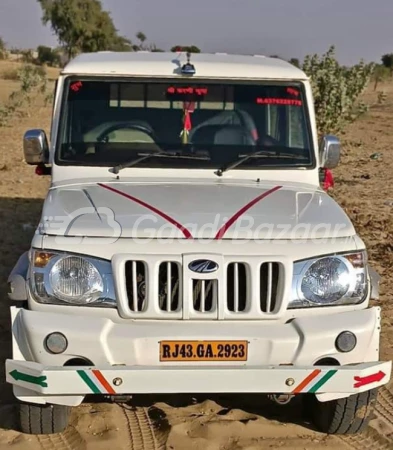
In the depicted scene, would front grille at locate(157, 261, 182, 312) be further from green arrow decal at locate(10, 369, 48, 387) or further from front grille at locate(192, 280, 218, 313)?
green arrow decal at locate(10, 369, 48, 387)

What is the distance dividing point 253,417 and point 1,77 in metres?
46.0

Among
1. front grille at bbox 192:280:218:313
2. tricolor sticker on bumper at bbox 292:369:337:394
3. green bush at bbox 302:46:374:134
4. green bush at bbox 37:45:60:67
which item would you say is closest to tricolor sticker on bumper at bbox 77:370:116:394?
front grille at bbox 192:280:218:313

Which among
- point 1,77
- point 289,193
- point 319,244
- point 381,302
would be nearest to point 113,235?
point 319,244

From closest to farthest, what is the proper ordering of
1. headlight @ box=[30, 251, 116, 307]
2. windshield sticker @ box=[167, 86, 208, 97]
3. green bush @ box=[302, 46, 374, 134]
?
headlight @ box=[30, 251, 116, 307]
windshield sticker @ box=[167, 86, 208, 97]
green bush @ box=[302, 46, 374, 134]

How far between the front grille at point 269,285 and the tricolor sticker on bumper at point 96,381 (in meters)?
0.82

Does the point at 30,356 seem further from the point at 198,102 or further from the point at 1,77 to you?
the point at 1,77

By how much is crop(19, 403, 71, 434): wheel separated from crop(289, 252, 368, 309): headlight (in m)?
1.40

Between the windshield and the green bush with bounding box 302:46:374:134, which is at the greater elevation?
the windshield

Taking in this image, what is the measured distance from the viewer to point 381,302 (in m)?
6.47

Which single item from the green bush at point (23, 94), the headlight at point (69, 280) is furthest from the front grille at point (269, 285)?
the green bush at point (23, 94)

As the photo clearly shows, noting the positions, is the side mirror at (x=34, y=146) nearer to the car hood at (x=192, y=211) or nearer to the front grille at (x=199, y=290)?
the car hood at (x=192, y=211)

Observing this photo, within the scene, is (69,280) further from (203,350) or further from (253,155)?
(253,155)

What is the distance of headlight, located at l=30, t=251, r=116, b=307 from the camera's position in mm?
3584

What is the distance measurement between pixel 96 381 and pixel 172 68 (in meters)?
2.27
